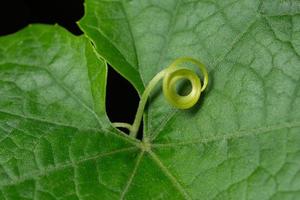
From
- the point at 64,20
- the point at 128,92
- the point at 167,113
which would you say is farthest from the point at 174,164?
the point at 64,20

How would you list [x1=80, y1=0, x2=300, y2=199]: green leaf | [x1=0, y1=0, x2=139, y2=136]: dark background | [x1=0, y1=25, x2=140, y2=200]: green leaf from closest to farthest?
[x1=80, y1=0, x2=300, y2=199]: green leaf → [x1=0, y1=25, x2=140, y2=200]: green leaf → [x1=0, y1=0, x2=139, y2=136]: dark background

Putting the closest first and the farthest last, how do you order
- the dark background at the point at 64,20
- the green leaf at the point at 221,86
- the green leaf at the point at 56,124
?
the green leaf at the point at 221,86 → the green leaf at the point at 56,124 → the dark background at the point at 64,20

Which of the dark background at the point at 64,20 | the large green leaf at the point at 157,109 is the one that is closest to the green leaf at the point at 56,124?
the large green leaf at the point at 157,109

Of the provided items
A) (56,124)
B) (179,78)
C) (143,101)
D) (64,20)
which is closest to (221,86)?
(179,78)

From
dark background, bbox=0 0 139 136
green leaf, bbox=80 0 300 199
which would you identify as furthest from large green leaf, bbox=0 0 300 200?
dark background, bbox=0 0 139 136

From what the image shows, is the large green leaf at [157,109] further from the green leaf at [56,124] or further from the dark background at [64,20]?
the dark background at [64,20]

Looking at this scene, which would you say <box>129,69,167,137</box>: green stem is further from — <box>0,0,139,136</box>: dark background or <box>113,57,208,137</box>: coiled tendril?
<box>0,0,139,136</box>: dark background

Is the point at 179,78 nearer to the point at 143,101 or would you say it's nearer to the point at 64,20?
the point at 143,101
